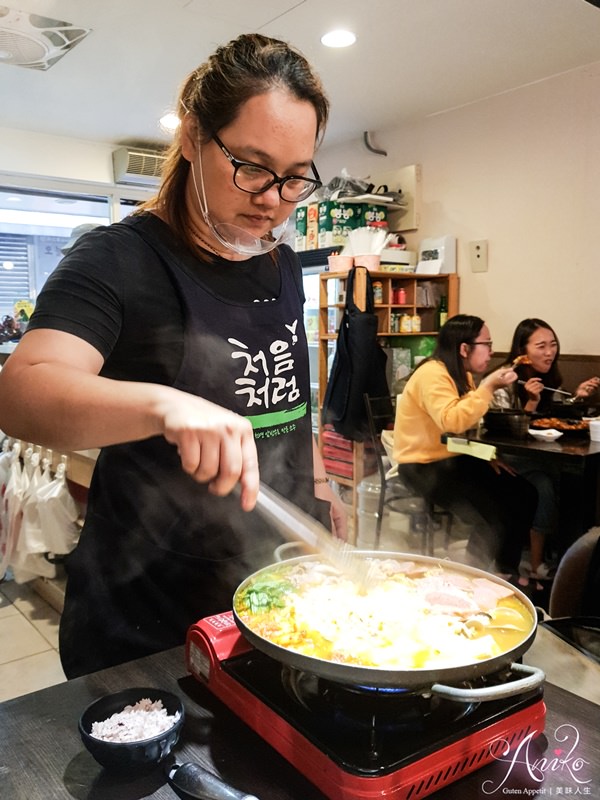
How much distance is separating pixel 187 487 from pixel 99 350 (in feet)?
1.14

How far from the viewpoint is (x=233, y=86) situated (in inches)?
46.5

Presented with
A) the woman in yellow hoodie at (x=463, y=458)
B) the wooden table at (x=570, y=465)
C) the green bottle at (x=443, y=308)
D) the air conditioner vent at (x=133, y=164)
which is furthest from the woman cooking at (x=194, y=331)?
the air conditioner vent at (x=133, y=164)

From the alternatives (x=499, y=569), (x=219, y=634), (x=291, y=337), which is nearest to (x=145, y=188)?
(x=499, y=569)

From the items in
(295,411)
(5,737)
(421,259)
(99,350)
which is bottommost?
(5,737)

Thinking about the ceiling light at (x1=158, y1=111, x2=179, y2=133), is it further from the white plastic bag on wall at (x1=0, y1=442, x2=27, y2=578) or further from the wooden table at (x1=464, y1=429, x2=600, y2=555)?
the white plastic bag on wall at (x1=0, y1=442, x2=27, y2=578)

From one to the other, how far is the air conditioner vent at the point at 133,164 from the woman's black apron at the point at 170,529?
16.6ft

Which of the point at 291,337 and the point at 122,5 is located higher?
the point at 122,5

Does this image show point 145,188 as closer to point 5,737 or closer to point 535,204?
point 535,204

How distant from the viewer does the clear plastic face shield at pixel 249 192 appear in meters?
1.21

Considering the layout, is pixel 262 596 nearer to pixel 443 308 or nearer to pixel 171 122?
pixel 171 122

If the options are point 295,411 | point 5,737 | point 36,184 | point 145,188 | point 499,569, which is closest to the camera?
point 5,737

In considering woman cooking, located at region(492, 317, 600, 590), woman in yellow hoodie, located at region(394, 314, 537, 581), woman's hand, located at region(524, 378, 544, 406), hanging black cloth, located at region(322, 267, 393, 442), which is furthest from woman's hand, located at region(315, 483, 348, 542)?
hanging black cloth, located at region(322, 267, 393, 442)

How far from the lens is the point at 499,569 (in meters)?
3.61

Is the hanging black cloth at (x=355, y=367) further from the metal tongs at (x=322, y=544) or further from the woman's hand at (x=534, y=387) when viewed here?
the metal tongs at (x=322, y=544)
